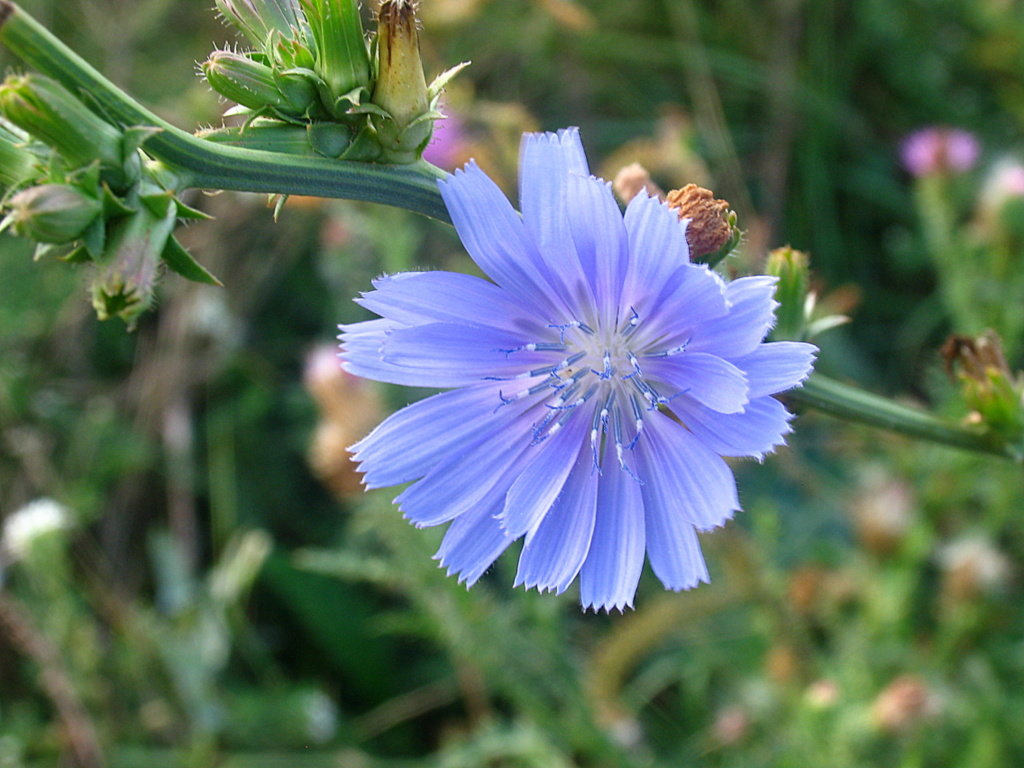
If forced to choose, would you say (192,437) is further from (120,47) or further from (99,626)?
(120,47)

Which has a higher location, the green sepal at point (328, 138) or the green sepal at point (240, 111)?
the green sepal at point (240, 111)

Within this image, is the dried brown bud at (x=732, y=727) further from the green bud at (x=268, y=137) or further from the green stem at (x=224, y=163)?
the green bud at (x=268, y=137)

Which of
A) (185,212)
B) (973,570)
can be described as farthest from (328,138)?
Result: (973,570)

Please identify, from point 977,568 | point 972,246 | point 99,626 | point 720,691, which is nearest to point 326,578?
point 99,626

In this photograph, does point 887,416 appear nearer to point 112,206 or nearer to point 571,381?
point 571,381

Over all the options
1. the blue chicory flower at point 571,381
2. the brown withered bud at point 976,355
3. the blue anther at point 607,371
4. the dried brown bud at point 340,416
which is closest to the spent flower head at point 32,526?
the dried brown bud at point 340,416

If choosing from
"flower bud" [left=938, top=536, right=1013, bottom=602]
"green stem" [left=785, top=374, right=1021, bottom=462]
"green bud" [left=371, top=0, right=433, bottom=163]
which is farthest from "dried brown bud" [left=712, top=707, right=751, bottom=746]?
"green bud" [left=371, top=0, right=433, bottom=163]
